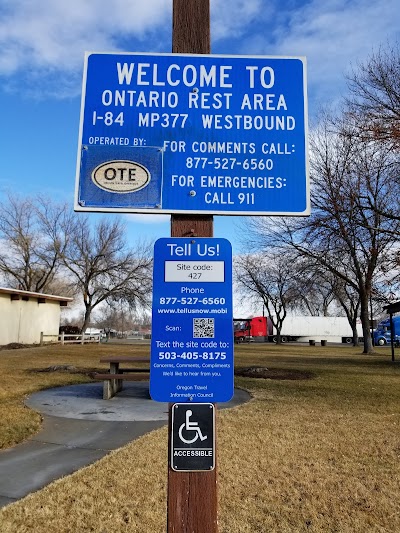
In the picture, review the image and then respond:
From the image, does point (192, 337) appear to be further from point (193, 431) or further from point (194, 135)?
point (194, 135)

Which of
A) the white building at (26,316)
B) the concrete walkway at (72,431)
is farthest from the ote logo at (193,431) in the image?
the white building at (26,316)

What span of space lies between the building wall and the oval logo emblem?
27.5 metres

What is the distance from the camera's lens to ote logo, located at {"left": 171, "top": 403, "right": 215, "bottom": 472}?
82.7 inches

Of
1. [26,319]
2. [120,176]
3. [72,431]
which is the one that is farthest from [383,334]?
[120,176]

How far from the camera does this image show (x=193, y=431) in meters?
2.12

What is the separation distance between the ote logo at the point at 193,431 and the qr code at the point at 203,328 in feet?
1.05

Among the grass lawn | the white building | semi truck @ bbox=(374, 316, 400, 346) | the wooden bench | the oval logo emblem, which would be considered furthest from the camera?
semi truck @ bbox=(374, 316, 400, 346)

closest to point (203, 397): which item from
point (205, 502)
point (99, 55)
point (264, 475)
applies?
point (205, 502)

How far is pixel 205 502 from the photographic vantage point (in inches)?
81.9

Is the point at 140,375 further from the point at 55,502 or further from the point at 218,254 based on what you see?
the point at 218,254

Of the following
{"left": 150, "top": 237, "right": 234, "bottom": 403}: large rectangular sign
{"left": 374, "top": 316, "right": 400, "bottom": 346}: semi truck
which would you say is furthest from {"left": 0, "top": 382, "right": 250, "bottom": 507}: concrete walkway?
{"left": 374, "top": 316, "right": 400, "bottom": 346}: semi truck

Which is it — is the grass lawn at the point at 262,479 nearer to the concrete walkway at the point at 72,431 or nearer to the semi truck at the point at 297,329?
the concrete walkway at the point at 72,431

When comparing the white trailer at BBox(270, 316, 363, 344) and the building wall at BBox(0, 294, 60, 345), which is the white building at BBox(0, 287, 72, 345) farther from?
the white trailer at BBox(270, 316, 363, 344)

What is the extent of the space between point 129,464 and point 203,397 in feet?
10.4
